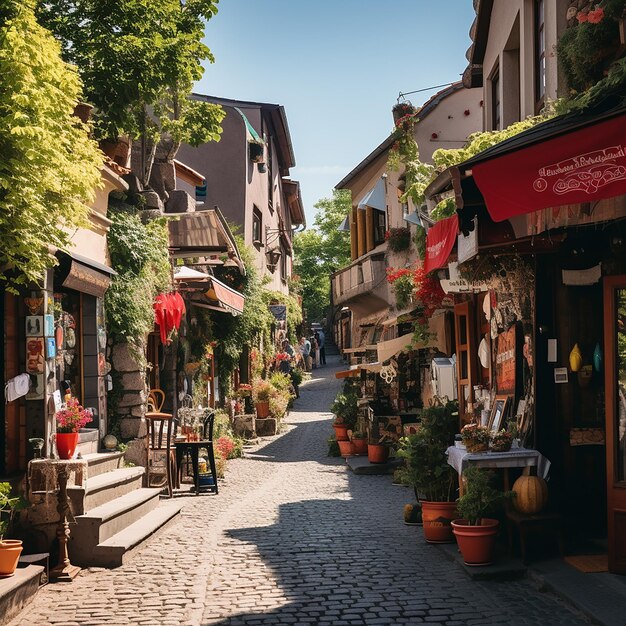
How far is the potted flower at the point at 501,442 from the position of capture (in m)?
9.14

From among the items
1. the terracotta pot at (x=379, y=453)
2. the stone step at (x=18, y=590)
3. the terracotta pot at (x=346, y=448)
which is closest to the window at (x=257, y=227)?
the terracotta pot at (x=346, y=448)

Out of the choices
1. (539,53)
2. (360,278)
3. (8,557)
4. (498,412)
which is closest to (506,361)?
(498,412)

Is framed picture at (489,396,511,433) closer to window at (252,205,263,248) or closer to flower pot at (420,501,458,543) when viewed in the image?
flower pot at (420,501,458,543)

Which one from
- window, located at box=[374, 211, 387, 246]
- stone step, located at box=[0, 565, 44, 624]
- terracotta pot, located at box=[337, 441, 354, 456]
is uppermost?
window, located at box=[374, 211, 387, 246]

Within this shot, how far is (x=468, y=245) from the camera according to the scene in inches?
347

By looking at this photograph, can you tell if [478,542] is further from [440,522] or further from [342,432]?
[342,432]

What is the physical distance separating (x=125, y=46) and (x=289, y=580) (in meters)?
8.17

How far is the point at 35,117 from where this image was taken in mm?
6691

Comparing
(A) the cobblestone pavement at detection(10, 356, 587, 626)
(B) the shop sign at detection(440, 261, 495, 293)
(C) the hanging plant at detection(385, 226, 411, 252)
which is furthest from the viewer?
(C) the hanging plant at detection(385, 226, 411, 252)

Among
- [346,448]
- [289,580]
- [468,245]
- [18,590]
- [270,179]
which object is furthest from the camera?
[270,179]

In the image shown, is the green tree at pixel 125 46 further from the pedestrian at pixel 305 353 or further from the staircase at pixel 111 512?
the pedestrian at pixel 305 353

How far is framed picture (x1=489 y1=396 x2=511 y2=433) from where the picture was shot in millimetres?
10133

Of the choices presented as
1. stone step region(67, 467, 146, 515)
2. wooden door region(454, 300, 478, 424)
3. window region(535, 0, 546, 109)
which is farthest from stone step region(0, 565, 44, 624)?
window region(535, 0, 546, 109)

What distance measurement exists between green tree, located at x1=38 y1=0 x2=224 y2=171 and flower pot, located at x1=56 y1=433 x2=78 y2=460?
5295 millimetres
